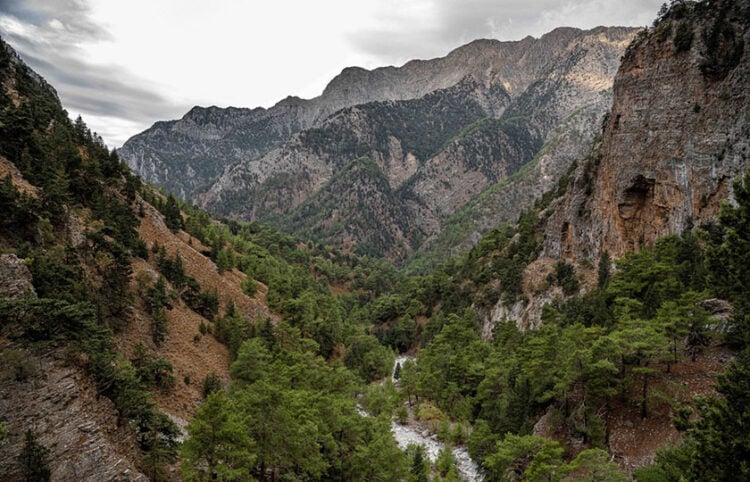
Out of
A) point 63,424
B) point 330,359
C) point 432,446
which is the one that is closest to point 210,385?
point 63,424

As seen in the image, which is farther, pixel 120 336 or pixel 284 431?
pixel 120 336

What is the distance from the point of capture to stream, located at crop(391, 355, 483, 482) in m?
44.3

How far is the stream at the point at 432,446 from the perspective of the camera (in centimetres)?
4431

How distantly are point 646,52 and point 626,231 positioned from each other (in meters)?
32.4

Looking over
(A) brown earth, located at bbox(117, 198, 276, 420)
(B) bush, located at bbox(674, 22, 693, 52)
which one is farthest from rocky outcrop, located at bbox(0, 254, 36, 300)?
(B) bush, located at bbox(674, 22, 693, 52)

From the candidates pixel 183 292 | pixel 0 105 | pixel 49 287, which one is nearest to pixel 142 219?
pixel 183 292

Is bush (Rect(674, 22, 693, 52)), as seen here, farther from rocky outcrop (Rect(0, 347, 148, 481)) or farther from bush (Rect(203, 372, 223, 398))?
rocky outcrop (Rect(0, 347, 148, 481))

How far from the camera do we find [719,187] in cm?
6712

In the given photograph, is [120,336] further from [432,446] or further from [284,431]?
[432,446]

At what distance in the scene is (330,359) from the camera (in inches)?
2958

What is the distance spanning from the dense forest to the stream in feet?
4.24

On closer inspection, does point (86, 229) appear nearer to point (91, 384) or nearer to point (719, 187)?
point (91, 384)

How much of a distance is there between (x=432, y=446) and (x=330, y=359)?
26.7 metres

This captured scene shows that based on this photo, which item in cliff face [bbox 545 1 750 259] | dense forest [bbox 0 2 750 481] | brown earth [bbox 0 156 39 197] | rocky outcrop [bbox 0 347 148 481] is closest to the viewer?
rocky outcrop [bbox 0 347 148 481]
